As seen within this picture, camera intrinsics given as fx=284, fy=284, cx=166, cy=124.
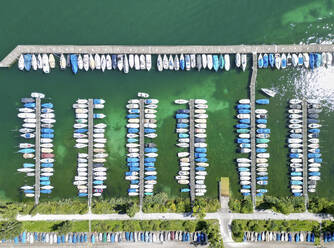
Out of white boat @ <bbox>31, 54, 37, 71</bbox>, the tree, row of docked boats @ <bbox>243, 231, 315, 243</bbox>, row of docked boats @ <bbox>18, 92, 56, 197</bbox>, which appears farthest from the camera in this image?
row of docked boats @ <bbox>18, 92, 56, 197</bbox>

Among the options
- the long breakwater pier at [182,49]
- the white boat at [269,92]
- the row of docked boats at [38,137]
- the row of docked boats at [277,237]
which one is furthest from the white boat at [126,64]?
the row of docked boats at [277,237]

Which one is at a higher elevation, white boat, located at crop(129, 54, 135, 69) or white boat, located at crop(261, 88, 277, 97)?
white boat, located at crop(129, 54, 135, 69)

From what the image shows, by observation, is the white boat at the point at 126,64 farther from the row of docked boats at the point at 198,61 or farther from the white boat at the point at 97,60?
the row of docked boats at the point at 198,61

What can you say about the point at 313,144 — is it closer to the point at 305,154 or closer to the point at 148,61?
the point at 305,154

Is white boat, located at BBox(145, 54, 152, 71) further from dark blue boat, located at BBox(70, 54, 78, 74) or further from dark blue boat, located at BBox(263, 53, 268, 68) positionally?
dark blue boat, located at BBox(263, 53, 268, 68)

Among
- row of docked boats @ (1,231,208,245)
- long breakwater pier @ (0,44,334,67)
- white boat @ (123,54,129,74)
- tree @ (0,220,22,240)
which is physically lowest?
row of docked boats @ (1,231,208,245)

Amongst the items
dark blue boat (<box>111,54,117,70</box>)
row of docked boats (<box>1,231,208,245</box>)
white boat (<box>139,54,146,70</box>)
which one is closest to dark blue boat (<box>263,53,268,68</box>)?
white boat (<box>139,54,146,70</box>)

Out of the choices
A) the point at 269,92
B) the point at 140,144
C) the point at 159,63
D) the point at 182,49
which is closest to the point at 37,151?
the point at 140,144

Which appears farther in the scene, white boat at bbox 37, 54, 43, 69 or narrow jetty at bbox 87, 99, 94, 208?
narrow jetty at bbox 87, 99, 94, 208

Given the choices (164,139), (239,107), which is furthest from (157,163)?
(239,107)
